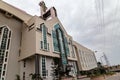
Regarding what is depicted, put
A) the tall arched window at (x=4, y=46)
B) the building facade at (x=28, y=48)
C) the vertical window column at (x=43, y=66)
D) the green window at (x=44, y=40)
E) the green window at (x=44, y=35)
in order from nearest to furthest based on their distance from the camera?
the tall arched window at (x=4, y=46), the vertical window column at (x=43, y=66), the building facade at (x=28, y=48), the green window at (x=44, y=40), the green window at (x=44, y=35)

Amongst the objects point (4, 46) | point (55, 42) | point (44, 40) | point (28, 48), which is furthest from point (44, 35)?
point (4, 46)

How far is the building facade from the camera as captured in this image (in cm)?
1463

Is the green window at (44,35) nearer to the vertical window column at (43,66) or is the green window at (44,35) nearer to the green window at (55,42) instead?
the vertical window column at (43,66)

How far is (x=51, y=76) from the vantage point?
599 inches

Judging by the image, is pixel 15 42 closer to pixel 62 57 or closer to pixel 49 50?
pixel 49 50

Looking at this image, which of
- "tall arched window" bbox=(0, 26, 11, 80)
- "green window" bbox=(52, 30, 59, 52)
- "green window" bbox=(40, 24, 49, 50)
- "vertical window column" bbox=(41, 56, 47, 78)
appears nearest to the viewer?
"tall arched window" bbox=(0, 26, 11, 80)

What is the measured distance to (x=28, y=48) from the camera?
612 inches

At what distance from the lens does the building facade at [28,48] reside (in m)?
14.6

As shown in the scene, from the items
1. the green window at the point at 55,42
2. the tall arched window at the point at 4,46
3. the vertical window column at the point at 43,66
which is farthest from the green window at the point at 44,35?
the tall arched window at the point at 4,46

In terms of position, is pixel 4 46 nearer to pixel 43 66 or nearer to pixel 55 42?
pixel 43 66

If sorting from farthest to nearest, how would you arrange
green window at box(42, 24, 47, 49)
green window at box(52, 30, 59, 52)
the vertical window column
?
green window at box(52, 30, 59, 52) < green window at box(42, 24, 47, 49) < the vertical window column

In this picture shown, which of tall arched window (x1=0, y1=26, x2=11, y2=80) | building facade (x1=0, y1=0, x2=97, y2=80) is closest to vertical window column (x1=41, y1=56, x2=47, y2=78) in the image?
building facade (x1=0, y1=0, x2=97, y2=80)

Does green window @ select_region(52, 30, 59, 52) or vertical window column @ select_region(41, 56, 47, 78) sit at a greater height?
green window @ select_region(52, 30, 59, 52)

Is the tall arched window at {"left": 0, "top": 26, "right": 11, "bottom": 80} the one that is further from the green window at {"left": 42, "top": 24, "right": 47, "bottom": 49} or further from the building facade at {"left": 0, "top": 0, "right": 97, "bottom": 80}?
the green window at {"left": 42, "top": 24, "right": 47, "bottom": 49}
